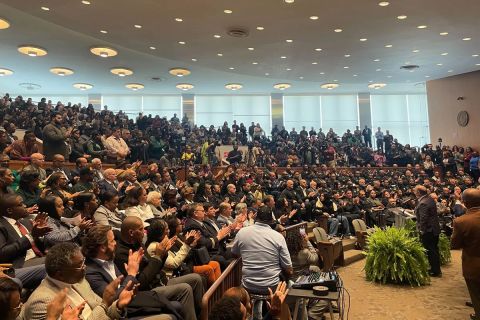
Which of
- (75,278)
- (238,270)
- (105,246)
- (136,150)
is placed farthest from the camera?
(136,150)

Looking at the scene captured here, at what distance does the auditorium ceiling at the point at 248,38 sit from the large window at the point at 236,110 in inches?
190

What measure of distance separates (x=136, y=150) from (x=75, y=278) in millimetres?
9030

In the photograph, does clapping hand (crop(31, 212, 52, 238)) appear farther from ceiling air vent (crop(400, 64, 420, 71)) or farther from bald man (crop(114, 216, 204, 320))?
ceiling air vent (crop(400, 64, 420, 71))

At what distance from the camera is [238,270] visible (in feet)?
12.8

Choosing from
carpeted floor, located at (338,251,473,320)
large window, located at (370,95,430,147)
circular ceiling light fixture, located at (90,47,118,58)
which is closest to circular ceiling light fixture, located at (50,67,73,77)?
circular ceiling light fixture, located at (90,47,118,58)

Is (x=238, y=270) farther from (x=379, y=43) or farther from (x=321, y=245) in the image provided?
(x=379, y=43)

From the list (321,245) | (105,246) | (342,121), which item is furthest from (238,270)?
(342,121)

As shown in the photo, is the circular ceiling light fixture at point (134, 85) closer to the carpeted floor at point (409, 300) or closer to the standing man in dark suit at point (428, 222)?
the carpeted floor at point (409, 300)

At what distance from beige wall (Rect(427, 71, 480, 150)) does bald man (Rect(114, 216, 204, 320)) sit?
16.1 m

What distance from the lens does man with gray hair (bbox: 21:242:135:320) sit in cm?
191

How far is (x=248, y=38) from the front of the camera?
10.7m

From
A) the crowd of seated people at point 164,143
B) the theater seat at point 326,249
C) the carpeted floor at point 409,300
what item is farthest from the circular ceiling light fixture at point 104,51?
the carpeted floor at point 409,300

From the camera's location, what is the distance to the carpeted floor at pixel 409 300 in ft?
15.4

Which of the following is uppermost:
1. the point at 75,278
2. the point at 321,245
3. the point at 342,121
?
the point at 342,121
